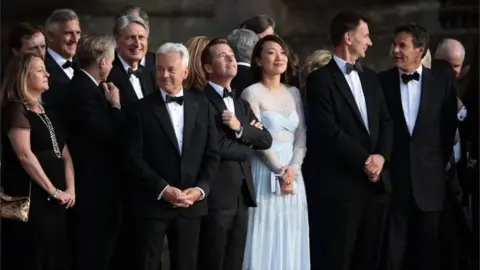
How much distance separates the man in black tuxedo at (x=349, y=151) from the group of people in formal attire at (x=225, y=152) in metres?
0.01

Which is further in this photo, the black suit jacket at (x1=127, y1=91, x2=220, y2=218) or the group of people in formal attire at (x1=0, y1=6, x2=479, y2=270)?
the group of people in formal attire at (x1=0, y1=6, x2=479, y2=270)

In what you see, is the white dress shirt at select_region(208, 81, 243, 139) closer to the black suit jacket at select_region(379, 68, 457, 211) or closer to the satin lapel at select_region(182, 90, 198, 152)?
the satin lapel at select_region(182, 90, 198, 152)

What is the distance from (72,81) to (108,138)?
51cm

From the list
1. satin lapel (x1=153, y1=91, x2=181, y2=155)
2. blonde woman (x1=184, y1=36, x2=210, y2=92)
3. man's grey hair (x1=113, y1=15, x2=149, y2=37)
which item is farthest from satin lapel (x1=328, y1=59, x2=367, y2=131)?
man's grey hair (x1=113, y1=15, x2=149, y2=37)

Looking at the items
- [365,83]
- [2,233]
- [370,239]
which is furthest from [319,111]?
[2,233]

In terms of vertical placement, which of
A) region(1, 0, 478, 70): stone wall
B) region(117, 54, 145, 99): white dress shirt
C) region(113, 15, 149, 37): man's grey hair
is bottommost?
region(117, 54, 145, 99): white dress shirt

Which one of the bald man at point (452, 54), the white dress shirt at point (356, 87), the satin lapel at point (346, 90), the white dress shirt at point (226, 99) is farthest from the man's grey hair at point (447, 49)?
the white dress shirt at point (226, 99)

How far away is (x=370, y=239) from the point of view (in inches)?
373

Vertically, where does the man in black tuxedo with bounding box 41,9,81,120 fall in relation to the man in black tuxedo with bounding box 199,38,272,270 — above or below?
above

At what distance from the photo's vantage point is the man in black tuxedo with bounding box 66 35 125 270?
915 cm

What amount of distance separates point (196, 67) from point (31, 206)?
1.54 meters

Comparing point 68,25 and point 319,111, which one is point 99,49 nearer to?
point 68,25

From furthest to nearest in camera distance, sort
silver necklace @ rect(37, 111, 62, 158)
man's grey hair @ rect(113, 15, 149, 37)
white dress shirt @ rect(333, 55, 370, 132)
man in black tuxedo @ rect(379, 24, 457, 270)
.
Answer: man's grey hair @ rect(113, 15, 149, 37) → man in black tuxedo @ rect(379, 24, 457, 270) → white dress shirt @ rect(333, 55, 370, 132) → silver necklace @ rect(37, 111, 62, 158)

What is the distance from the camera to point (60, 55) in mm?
9648
